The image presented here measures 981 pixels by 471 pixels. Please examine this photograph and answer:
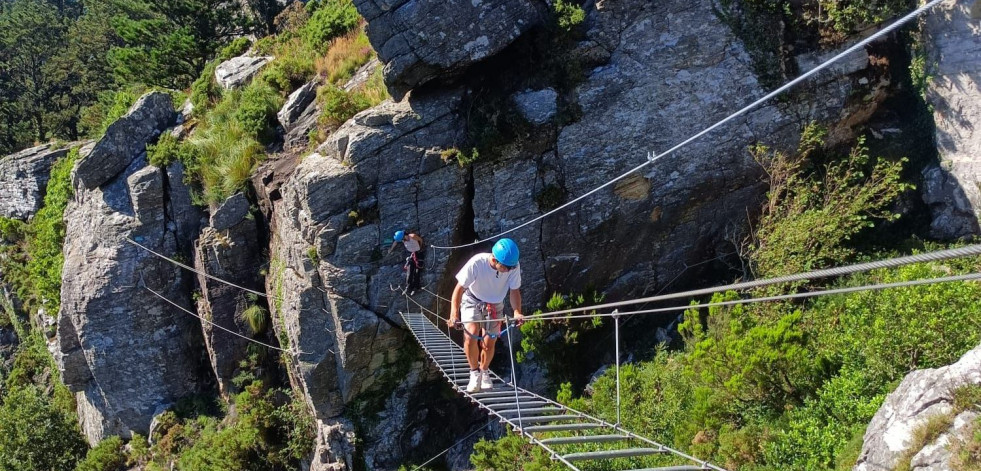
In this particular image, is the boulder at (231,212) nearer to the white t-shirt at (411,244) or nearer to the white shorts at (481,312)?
the white t-shirt at (411,244)

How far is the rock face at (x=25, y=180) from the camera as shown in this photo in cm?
2061

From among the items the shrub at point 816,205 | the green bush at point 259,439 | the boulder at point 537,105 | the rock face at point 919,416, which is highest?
the boulder at point 537,105

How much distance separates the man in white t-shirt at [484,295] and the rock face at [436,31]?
446 centimetres

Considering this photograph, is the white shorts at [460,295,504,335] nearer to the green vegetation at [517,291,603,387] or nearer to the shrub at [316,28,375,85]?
the green vegetation at [517,291,603,387]

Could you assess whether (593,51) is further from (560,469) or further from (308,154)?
(560,469)

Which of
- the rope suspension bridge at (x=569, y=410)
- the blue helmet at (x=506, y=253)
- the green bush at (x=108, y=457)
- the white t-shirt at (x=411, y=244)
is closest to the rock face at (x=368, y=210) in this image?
the white t-shirt at (x=411, y=244)

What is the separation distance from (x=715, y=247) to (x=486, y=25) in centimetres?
535

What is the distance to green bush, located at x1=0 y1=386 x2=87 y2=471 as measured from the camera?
17.1 metres

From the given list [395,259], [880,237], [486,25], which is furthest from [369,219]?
[880,237]

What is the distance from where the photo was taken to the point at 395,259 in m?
11.1

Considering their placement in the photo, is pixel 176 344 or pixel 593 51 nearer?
pixel 593 51

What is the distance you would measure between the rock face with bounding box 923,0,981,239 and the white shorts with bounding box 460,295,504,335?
6.91 meters

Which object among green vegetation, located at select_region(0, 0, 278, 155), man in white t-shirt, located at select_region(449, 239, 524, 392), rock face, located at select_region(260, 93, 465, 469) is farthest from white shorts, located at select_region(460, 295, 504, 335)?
green vegetation, located at select_region(0, 0, 278, 155)

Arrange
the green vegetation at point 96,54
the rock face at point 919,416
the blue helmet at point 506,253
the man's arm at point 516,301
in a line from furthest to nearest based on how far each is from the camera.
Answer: the green vegetation at point 96,54 < the man's arm at point 516,301 < the blue helmet at point 506,253 < the rock face at point 919,416
